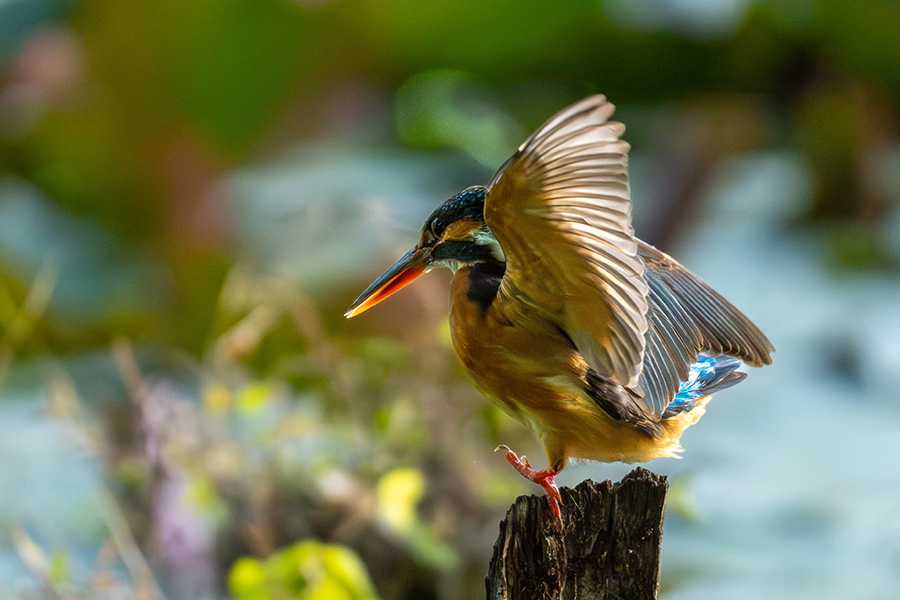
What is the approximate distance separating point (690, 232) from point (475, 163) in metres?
0.50

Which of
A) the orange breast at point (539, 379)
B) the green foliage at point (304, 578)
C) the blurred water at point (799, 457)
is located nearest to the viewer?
the orange breast at point (539, 379)

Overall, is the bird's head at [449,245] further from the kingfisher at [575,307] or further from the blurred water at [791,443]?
the blurred water at [791,443]

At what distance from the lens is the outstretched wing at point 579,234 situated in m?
0.49

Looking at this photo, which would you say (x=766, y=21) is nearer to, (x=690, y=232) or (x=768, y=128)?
(x=768, y=128)

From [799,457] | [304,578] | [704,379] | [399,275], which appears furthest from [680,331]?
[799,457]

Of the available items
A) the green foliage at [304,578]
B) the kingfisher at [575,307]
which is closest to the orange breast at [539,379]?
the kingfisher at [575,307]

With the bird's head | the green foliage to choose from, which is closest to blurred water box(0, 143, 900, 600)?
the green foliage

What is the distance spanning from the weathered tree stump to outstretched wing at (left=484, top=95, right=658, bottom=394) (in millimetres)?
96

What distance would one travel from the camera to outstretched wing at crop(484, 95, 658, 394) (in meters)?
0.49

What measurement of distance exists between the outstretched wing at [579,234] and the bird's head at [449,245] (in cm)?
7

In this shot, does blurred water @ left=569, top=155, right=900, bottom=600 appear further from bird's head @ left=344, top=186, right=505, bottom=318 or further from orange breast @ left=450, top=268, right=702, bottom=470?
bird's head @ left=344, top=186, right=505, bottom=318

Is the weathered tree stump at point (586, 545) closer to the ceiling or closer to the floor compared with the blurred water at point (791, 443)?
closer to the floor

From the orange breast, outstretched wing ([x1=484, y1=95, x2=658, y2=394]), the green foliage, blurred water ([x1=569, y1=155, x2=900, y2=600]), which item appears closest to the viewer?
outstretched wing ([x1=484, y1=95, x2=658, y2=394])

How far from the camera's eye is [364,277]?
160 cm
